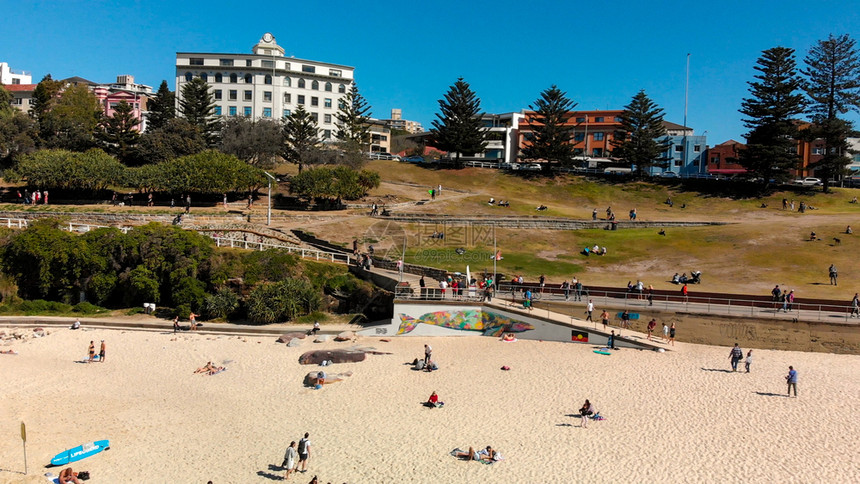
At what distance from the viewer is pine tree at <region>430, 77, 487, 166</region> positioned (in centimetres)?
5891

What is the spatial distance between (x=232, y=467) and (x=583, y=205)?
41218mm

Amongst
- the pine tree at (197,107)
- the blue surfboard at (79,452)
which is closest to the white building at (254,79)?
the pine tree at (197,107)

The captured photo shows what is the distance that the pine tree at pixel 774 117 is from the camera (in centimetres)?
4606

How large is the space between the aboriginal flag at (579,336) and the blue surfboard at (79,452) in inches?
610

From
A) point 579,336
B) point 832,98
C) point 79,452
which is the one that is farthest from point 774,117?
point 79,452

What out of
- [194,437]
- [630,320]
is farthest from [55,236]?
[630,320]

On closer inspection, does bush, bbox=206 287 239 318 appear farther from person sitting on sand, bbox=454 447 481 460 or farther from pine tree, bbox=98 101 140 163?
pine tree, bbox=98 101 140 163

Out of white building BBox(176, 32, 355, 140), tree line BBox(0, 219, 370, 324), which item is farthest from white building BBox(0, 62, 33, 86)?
tree line BBox(0, 219, 370, 324)

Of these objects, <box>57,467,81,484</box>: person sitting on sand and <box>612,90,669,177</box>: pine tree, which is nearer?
<box>57,467,81,484</box>: person sitting on sand

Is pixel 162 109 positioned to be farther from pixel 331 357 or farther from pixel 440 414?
pixel 440 414

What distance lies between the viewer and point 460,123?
5947 centimetres

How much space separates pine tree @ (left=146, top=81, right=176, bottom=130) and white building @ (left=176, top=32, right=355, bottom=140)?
A: 6.00m

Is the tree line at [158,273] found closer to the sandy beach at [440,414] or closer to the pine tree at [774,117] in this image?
the sandy beach at [440,414]

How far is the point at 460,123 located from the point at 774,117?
28133 mm
